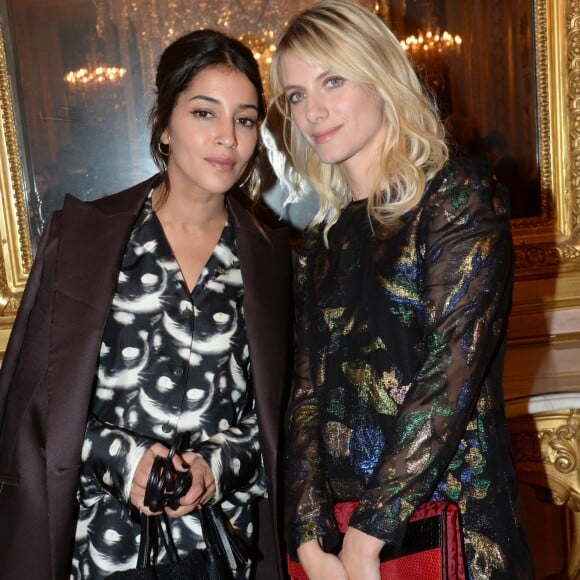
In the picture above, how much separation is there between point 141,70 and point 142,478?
1271 millimetres

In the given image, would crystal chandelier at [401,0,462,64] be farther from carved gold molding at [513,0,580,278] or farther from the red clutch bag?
the red clutch bag

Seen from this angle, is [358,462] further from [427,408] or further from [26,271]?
[26,271]

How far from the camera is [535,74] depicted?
241 centimetres

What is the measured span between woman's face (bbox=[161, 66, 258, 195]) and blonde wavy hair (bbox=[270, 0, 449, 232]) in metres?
0.22

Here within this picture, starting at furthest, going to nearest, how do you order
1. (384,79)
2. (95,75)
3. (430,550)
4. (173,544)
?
(95,75), (173,544), (384,79), (430,550)

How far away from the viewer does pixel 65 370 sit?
1.51m

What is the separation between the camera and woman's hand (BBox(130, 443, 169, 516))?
1.43 m

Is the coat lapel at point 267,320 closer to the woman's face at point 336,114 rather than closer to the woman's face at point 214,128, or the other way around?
the woman's face at point 214,128

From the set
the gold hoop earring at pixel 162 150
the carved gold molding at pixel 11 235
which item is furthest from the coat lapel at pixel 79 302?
the carved gold molding at pixel 11 235

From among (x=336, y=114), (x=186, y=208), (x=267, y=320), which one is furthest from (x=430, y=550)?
(x=186, y=208)

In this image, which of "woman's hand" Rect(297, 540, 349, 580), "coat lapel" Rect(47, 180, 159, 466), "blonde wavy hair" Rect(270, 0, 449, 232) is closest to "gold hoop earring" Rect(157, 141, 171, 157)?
"coat lapel" Rect(47, 180, 159, 466)

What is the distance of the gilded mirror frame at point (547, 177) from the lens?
2287mm

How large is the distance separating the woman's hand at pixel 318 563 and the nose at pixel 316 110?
68cm

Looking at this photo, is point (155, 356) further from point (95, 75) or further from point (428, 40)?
point (428, 40)
